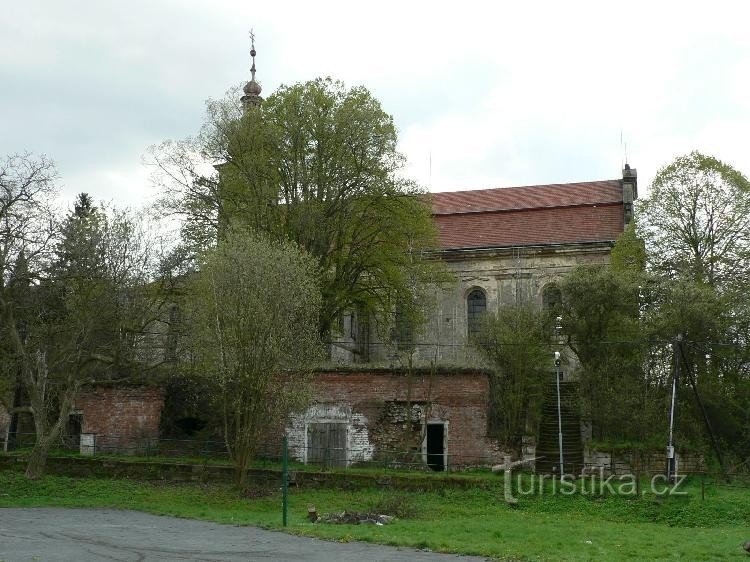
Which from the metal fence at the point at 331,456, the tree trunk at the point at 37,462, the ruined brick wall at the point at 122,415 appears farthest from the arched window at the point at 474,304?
the tree trunk at the point at 37,462

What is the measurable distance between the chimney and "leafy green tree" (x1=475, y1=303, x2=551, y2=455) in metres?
13.1

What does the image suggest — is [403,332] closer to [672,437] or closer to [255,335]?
[672,437]

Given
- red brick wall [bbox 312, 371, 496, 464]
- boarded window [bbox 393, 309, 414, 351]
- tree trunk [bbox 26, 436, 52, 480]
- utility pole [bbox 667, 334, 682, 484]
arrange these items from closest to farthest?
utility pole [bbox 667, 334, 682, 484] < tree trunk [bbox 26, 436, 52, 480] < red brick wall [bbox 312, 371, 496, 464] < boarded window [bbox 393, 309, 414, 351]

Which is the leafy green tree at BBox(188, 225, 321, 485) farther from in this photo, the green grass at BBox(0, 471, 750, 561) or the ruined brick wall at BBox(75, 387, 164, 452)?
the ruined brick wall at BBox(75, 387, 164, 452)

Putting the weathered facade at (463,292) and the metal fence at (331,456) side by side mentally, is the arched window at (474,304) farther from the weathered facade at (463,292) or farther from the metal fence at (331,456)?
the metal fence at (331,456)

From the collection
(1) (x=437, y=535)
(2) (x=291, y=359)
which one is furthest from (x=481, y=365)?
(1) (x=437, y=535)

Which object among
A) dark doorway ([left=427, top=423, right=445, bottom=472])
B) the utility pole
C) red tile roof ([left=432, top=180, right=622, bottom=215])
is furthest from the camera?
red tile roof ([left=432, top=180, right=622, bottom=215])

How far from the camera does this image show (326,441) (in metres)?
29.2

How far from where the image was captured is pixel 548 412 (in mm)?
31609

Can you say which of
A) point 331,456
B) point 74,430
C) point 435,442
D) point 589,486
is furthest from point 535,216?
point 74,430

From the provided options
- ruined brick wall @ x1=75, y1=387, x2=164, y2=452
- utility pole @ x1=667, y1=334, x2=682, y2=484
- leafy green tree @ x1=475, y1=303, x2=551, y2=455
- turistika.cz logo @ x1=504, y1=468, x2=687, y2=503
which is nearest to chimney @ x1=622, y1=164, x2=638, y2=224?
leafy green tree @ x1=475, y1=303, x2=551, y2=455

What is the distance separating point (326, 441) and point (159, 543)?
43.8 feet

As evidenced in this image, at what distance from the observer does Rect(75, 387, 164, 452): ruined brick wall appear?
3058 centimetres

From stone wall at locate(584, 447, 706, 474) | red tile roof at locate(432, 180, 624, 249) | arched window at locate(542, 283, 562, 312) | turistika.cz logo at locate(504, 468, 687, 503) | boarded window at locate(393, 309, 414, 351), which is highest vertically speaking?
red tile roof at locate(432, 180, 624, 249)
